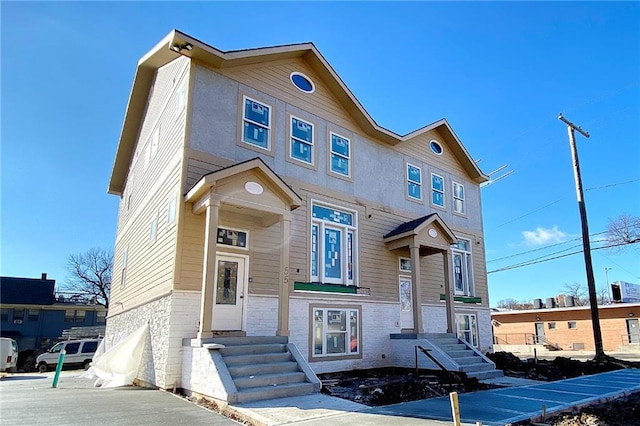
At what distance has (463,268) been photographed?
673 inches

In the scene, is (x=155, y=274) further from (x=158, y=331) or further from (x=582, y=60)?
(x=582, y=60)

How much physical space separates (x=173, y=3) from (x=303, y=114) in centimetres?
454

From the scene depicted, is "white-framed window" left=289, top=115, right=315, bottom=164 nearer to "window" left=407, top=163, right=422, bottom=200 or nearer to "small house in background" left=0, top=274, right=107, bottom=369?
→ "window" left=407, top=163, right=422, bottom=200

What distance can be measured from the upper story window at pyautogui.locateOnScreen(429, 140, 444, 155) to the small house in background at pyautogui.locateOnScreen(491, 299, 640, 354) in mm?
15932

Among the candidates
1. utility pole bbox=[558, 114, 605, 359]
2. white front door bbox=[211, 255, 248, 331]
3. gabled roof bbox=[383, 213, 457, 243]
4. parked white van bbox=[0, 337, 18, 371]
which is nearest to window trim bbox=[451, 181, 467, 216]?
gabled roof bbox=[383, 213, 457, 243]

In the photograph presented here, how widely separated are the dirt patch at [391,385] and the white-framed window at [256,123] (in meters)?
6.38

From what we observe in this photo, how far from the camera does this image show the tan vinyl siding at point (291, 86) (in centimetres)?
1162

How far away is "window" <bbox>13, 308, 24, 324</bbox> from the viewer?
111 feet

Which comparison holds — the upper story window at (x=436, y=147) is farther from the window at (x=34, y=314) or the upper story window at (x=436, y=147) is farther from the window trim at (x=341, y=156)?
the window at (x=34, y=314)

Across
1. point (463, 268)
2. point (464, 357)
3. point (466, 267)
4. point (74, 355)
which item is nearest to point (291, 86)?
point (464, 357)

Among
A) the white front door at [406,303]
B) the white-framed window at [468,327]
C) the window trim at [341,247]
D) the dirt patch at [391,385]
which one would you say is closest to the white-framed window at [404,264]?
the white front door at [406,303]

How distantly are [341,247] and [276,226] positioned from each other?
2556 millimetres

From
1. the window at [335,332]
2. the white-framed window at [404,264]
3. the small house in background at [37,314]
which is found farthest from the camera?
the small house in background at [37,314]

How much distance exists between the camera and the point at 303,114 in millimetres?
12758
